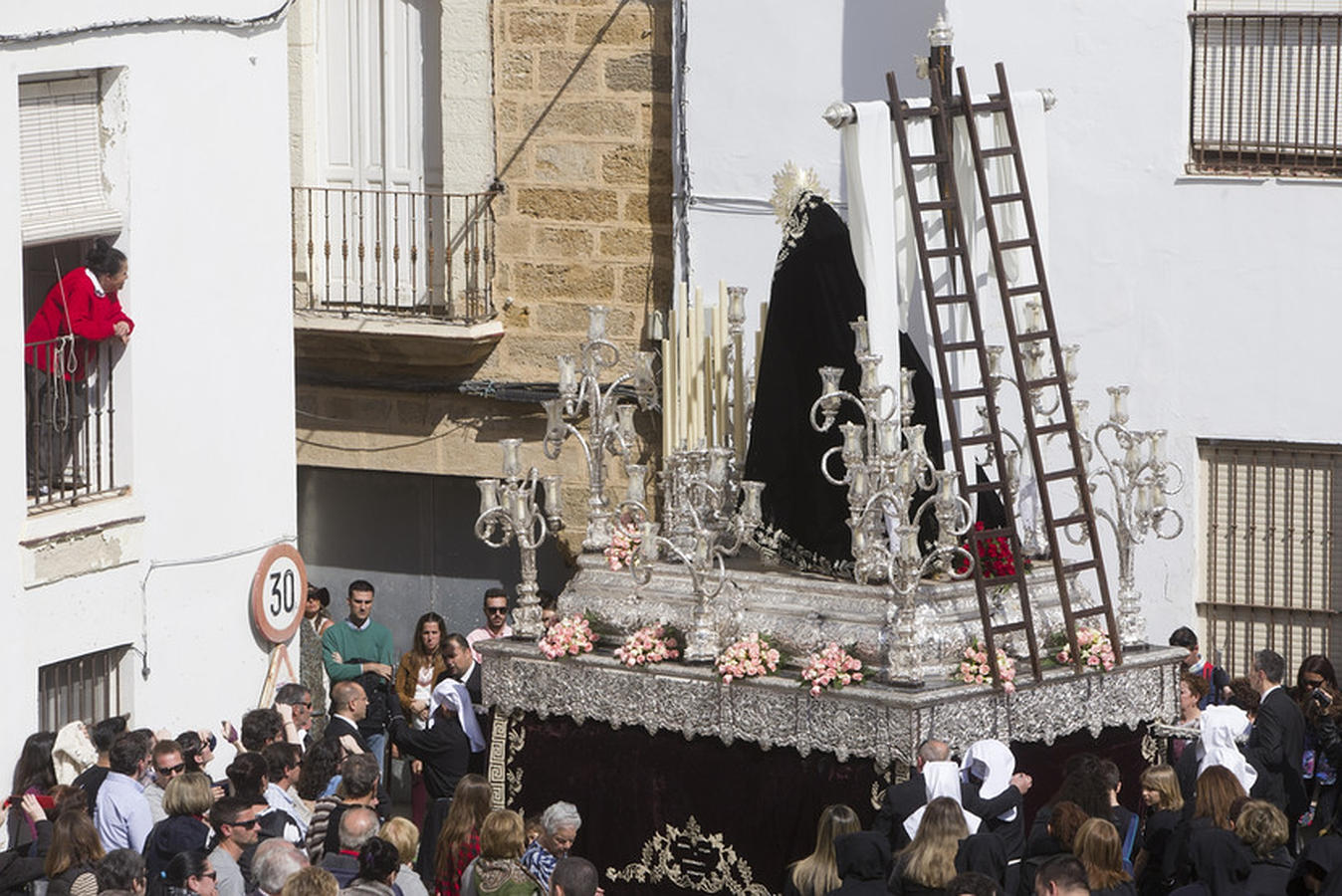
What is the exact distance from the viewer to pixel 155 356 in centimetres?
1418

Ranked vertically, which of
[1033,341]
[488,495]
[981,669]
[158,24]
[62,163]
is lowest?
[981,669]

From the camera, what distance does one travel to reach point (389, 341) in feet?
57.0

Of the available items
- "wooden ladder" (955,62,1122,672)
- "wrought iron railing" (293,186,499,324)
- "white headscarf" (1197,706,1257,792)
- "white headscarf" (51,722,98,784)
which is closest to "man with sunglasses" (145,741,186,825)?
"white headscarf" (51,722,98,784)

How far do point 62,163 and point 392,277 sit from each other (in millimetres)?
4128

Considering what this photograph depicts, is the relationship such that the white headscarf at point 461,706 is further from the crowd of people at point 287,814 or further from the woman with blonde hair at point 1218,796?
the woman with blonde hair at point 1218,796

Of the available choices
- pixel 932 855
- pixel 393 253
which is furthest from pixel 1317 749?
pixel 393 253

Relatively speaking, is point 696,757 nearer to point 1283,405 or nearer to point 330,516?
point 1283,405

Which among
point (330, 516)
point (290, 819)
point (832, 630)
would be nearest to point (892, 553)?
point (832, 630)

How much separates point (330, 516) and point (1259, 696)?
744 centimetres

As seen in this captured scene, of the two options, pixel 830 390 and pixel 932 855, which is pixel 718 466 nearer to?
pixel 830 390

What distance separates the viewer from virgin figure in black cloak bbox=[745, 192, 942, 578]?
1318 centimetres

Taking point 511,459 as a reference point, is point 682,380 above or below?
above

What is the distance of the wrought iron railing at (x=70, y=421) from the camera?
13867mm

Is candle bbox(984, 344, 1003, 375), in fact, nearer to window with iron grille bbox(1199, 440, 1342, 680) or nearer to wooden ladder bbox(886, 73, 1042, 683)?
wooden ladder bbox(886, 73, 1042, 683)
